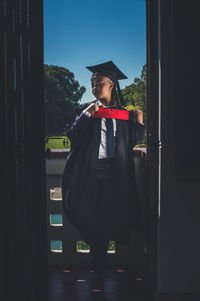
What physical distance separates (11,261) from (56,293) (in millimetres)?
817

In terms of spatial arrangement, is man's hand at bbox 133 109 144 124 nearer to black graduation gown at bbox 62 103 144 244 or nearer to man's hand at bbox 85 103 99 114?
black graduation gown at bbox 62 103 144 244

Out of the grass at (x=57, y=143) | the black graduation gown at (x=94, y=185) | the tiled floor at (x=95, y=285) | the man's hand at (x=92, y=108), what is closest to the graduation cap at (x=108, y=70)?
the man's hand at (x=92, y=108)

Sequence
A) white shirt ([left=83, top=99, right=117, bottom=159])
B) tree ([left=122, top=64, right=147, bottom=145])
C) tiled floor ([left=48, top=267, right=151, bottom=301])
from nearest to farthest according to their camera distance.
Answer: tiled floor ([left=48, top=267, right=151, bottom=301]), white shirt ([left=83, top=99, right=117, bottom=159]), tree ([left=122, top=64, right=147, bottom=145])

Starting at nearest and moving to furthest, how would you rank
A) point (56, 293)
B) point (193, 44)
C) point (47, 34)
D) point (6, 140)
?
point (6, 140), point (193, 44), point (56, 293), point (47, 34)

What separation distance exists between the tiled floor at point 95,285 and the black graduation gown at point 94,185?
0.90 feet

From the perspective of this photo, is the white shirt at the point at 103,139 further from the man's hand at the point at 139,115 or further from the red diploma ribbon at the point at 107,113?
the man's hand at the point at 139,115

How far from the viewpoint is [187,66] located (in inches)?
67.4

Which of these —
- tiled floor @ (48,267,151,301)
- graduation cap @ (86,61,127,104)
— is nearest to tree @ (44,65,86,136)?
graduation cap @ (86,61,127,104)

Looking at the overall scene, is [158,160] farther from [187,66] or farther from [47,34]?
[47,34]

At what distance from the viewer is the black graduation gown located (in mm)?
2227

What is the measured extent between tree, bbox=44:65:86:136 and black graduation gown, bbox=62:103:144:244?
23 centimetres

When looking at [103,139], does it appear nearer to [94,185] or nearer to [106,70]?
[94,185]

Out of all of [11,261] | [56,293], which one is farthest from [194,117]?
[56,293]

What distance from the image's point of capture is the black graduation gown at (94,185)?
2.23 meters
